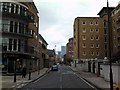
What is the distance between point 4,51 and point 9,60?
5.41 ft

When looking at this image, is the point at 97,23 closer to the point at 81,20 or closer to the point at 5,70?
the point at 81,20

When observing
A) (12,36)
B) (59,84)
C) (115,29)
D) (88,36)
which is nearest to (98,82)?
(59,84)

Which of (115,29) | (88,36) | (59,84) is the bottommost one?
(59,84)

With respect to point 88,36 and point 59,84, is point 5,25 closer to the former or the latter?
point 59,84

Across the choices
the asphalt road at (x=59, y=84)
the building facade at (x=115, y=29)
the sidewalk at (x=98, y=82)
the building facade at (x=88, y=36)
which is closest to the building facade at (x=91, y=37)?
the building facade at (x=88, y=36)

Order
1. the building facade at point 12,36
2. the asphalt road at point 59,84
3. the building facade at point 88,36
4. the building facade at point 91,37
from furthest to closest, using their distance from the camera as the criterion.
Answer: the building facade at point 88,36 → the building facade at point 91,37 → the building facade at point 12,36 → the asphalt road at point 59,84

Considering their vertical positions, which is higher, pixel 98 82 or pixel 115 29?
pixel 115 29

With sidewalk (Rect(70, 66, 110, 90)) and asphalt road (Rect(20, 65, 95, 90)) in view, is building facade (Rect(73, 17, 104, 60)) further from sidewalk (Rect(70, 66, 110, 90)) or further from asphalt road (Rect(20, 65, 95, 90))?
asphalt road (Rect(20, 65, 95, 90))

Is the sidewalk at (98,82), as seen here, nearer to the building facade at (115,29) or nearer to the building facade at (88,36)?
the building facade at (115,29)

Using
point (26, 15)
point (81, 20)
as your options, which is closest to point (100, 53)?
point (81, 20)

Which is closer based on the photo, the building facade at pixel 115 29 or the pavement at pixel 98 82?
the pavement at pixel 98 82

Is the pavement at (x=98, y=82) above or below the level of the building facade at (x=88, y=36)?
below

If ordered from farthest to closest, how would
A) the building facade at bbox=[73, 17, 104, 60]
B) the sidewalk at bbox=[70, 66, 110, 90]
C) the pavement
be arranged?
the building facade at bbox=[73, 17, 104, 60] < the sidewalk at bbox=[70, 66, 110, 90] < the pavement

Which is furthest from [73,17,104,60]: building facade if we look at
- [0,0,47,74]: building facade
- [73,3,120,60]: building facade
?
[0,0,47,74]: building facade
